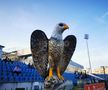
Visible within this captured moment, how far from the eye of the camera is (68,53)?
730 cm

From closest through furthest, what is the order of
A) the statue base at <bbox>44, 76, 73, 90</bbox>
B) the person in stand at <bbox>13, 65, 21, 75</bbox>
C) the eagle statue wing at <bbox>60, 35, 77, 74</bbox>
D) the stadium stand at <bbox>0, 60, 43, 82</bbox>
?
the statue base at <bbox>44, 76, 73, 90</bbox>, the eagle statue wing at <bbox>60, 35, 77, 74</bbox>, the stadium stand at <bbox>0, 60, 43, 82</bbox>, the person in stand at <bbox>13, 65, 21, 75</bbox>

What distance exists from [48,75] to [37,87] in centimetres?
1428

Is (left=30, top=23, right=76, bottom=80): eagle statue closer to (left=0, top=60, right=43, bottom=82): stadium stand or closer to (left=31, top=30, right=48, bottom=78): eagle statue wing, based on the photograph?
(left=31, top=30, right=48, bottom=78): eagle statue wing

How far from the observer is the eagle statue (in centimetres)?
647

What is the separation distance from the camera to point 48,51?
6586 mm

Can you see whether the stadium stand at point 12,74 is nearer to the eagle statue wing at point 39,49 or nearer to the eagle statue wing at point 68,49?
the eagle statue wing at point 68,49

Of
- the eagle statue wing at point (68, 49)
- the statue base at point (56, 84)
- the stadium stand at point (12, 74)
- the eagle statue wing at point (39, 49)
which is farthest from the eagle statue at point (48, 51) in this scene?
the stadium stand at point (12, 74)

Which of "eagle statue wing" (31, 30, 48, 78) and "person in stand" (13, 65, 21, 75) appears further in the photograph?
"person in stand" (13, 65, 21, 75)

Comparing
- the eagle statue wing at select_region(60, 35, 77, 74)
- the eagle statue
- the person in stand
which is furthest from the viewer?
the person in stand

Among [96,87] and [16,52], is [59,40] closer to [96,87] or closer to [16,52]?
[96,87]

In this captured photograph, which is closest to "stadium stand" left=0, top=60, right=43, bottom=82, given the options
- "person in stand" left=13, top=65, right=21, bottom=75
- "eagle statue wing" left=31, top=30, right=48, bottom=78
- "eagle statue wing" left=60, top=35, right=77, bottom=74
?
"person in stand" left=13, top=65, right=21, bottom=75

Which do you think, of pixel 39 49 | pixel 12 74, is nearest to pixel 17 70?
pixel 12 74

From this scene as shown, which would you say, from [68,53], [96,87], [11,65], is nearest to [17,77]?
[11,65]

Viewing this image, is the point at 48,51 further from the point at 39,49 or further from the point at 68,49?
the point at 68,49
